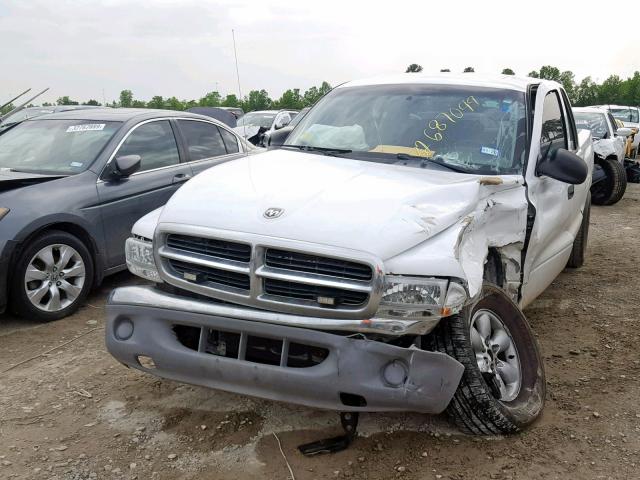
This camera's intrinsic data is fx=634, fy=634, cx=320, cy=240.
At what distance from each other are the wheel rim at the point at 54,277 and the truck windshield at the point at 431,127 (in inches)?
82.8

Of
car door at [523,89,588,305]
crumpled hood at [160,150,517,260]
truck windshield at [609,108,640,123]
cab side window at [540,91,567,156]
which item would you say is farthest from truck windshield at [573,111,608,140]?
truck windshield at [609,108,640,123]

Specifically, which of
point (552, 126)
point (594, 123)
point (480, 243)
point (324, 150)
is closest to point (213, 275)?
point (480, 243)

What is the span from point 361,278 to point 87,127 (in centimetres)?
414

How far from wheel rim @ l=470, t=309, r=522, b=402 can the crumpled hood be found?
0.62 m

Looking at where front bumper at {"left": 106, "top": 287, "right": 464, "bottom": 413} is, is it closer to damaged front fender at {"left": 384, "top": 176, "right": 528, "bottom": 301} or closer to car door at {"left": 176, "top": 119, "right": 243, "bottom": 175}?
damaged front fender at {"left": 384, "top": 176, "right": 528, "bottom": 301}

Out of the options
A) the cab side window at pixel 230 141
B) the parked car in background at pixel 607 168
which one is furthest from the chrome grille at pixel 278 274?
the parked car in background at pixel 607 168

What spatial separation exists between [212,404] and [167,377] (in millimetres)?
764

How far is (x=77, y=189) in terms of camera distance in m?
5.27

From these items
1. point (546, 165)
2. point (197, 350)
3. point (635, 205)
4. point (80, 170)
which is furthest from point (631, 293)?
point (635, 205)

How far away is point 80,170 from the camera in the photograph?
17.9 ft

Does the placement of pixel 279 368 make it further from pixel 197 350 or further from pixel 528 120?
pixel 528 120

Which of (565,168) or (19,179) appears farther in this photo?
(19,179)

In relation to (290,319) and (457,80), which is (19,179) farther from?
(457,80)

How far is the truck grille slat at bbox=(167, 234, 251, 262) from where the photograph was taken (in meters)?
2.92
